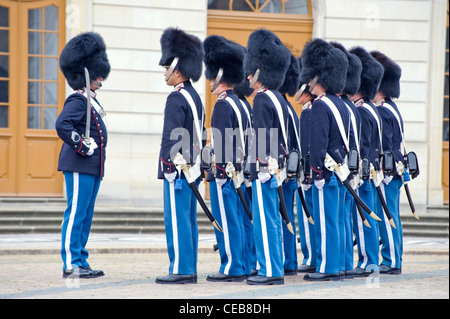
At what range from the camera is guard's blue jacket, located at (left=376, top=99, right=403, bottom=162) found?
24.9ft

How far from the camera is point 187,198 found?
635cm

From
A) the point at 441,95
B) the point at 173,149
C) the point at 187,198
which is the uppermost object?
the point at 441,95

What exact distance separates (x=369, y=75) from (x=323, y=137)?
1.41 metres

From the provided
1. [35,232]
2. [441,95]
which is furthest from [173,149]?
[441,95]

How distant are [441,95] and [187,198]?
7.74 meters

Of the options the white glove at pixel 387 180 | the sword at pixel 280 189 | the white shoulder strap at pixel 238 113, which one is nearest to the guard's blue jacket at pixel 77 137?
the white shoulder strap at pixel 238 113

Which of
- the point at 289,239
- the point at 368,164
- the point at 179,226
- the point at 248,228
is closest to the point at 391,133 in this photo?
the point at 368,164

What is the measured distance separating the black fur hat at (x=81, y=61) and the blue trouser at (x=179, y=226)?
1355 mm

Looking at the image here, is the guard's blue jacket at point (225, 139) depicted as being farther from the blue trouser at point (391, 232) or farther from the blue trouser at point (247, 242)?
the blue trouser at point (391, 232)

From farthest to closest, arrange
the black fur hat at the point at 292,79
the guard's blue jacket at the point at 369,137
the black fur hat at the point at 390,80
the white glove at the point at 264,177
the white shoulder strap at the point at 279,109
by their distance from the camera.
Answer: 1. the black fur hat at the point at 390,80
2. the black fur hat at the point at 292,79
3. the guard's blue jacket at the point at 369,137
4. the white shoulder strap at the point at 279,109
5. the white glove at the point at 264,177

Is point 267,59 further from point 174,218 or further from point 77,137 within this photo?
point 77,137

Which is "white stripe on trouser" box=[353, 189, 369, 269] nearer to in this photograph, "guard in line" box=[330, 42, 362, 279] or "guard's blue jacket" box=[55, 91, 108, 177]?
"guard in line" box=[330, 42, 362, 279]

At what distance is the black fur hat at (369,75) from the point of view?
7586 mm

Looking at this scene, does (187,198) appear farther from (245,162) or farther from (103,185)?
(103,185)
